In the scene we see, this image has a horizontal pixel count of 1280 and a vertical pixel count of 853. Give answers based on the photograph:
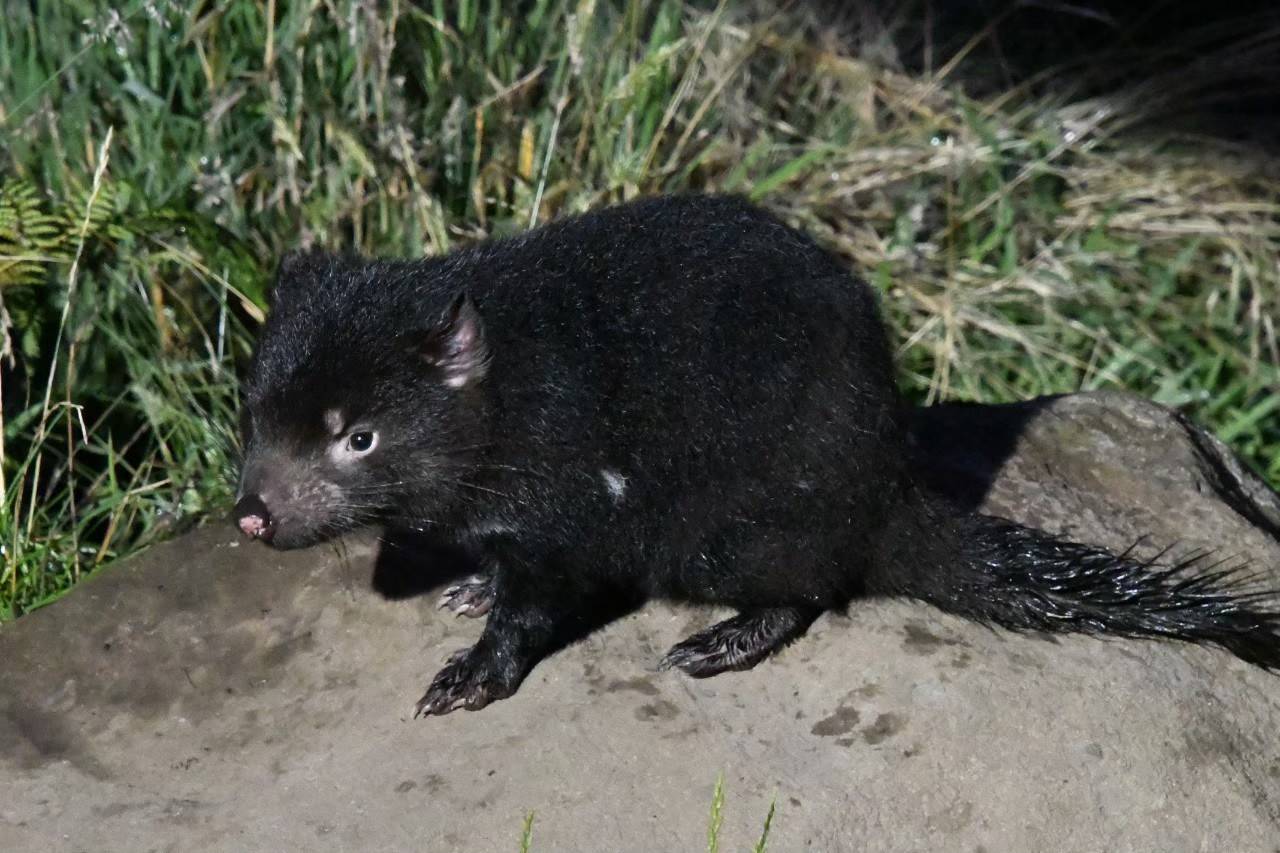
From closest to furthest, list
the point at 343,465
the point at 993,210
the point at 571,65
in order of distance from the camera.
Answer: the point at 343,465 < the point at 571,65 < the point at 993,210

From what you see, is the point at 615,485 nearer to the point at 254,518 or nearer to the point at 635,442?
the point at 635,442

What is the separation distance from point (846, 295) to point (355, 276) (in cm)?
124

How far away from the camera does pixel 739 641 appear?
14.2 ft

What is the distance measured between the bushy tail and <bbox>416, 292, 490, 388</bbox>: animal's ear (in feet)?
3.82

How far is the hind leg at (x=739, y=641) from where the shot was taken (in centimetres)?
430

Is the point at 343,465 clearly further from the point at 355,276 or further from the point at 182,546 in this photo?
the point at 182,546

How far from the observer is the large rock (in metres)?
3.80

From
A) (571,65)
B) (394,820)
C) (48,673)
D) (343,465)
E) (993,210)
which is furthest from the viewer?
(993,210)

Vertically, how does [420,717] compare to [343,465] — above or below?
below

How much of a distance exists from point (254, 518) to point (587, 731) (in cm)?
94

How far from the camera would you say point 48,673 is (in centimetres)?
438

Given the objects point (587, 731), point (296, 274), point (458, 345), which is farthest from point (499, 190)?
point (587, 731)

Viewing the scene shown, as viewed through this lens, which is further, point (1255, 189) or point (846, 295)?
point (1255, 189)

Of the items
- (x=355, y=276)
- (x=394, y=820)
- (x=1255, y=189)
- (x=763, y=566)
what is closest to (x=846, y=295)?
(x=763, y=566)
